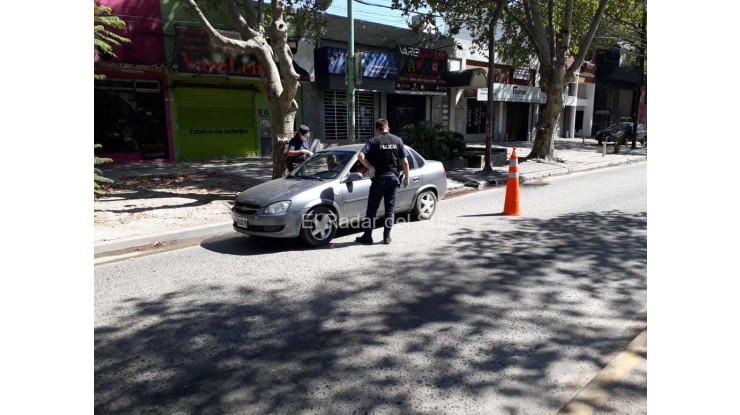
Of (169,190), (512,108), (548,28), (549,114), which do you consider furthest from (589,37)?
(512,108)

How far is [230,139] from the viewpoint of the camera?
18703mm

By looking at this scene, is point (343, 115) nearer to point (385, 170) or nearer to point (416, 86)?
point (416, 86)

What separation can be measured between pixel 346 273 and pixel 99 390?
285cm

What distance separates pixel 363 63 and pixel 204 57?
6.26 metres

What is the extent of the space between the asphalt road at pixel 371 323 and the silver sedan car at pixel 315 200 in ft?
1.11

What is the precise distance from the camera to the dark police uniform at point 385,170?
690 cm

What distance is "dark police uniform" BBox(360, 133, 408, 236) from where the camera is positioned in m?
6.90

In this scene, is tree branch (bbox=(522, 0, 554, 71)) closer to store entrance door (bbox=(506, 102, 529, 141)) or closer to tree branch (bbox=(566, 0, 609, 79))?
tree branch (bbox=(566, 0, 609, 79))

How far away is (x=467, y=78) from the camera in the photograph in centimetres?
2367

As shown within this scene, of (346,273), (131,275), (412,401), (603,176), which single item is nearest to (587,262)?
(346,273)

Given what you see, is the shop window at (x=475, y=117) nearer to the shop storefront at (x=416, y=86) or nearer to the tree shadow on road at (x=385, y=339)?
the shop storefront at (x=416, y=86)

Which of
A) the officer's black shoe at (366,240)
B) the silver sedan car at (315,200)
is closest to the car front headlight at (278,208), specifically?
the silver sedan car at (315,200)

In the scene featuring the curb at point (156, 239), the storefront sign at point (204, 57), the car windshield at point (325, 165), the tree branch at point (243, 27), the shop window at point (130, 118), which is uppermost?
the storefront sign at point (204, 57)

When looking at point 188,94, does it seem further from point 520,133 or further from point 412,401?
point 520,133
